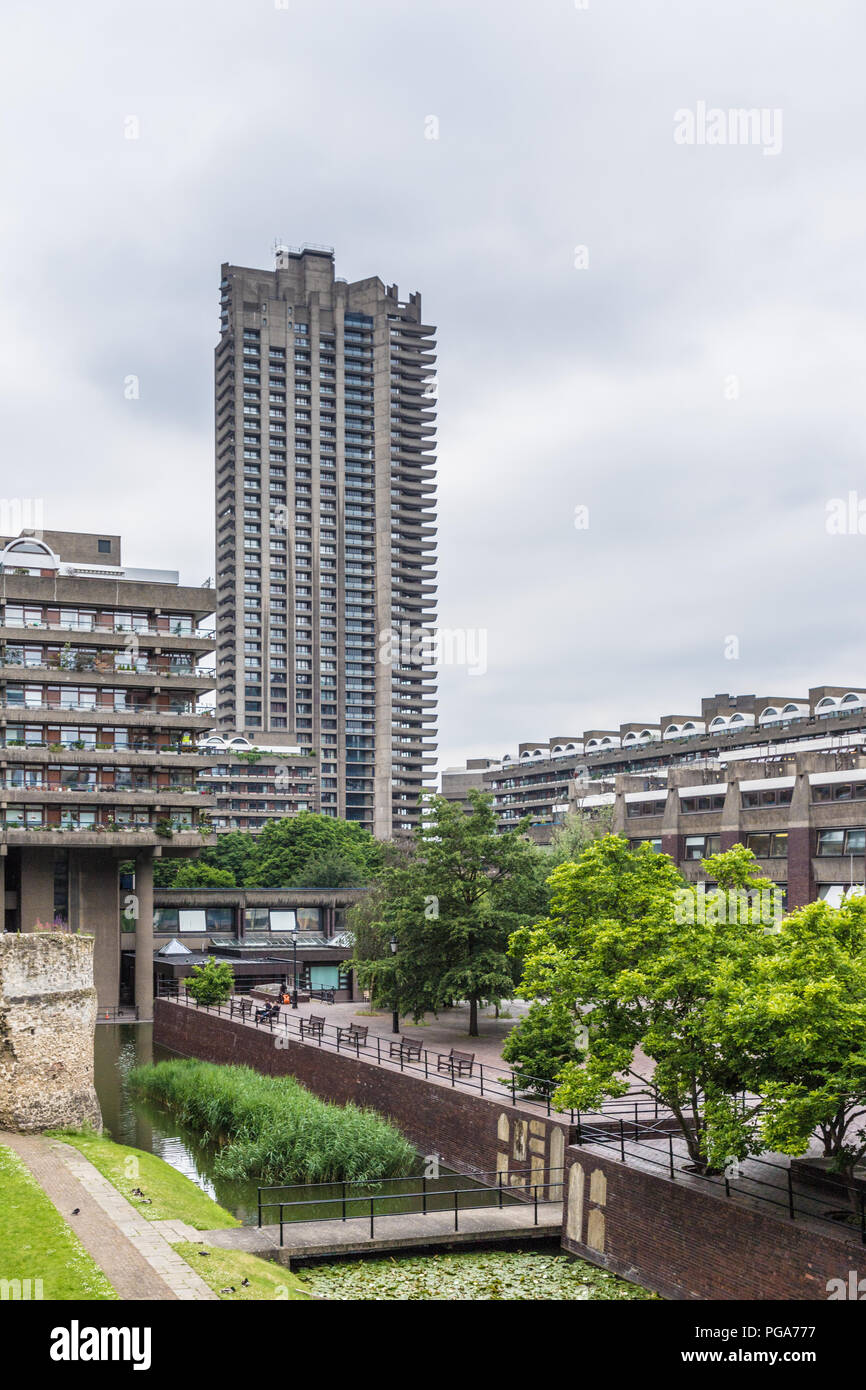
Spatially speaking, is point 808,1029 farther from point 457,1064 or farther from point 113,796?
point 113,796

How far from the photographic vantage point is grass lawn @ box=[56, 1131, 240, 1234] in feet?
82.3

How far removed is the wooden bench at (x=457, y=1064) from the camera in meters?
34.6

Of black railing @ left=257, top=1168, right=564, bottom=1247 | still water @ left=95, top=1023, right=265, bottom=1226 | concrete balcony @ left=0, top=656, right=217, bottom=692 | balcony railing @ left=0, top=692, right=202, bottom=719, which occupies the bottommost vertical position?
still water @ left=95, top=1023, right=265, bottom=1226

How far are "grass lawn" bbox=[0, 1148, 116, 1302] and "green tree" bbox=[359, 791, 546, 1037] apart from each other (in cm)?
1772

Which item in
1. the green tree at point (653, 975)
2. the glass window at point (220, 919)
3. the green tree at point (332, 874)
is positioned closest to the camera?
the green tree at point (653, 975)

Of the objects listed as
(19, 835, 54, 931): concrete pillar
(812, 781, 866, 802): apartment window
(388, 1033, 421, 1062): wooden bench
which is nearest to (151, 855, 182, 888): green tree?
(19, 835, 54, 931): concrete pillar

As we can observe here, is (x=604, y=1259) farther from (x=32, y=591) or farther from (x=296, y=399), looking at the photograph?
(x=296, y=399)

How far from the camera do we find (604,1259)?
24.4 metres

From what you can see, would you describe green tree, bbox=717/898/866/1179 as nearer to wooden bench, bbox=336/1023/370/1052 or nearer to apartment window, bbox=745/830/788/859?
wooden bench, bbox=336/1023/370/1052

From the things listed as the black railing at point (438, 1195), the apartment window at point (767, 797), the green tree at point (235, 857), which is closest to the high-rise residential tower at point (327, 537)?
the green tree at point (235, 857)

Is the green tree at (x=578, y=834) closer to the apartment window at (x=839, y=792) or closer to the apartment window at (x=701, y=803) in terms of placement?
the apartment window at (x=701, y=803)

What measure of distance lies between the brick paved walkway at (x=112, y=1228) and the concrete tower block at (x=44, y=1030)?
0.86 m

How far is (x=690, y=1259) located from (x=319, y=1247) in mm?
6915

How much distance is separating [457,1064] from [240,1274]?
1543 centimetres
